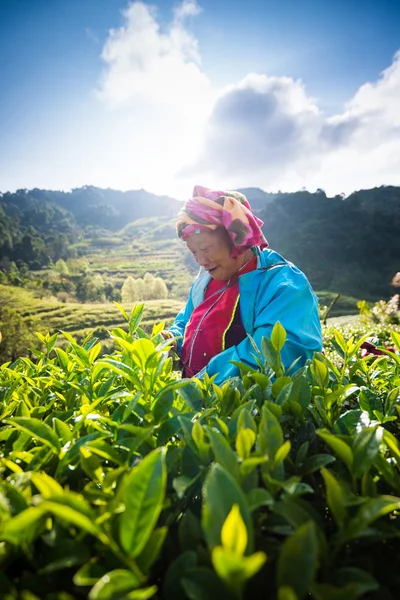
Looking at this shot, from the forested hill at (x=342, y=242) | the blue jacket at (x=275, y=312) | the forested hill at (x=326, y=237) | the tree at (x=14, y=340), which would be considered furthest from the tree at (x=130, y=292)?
the blue jacket at (x=275, y=312)

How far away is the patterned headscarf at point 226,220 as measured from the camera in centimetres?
224

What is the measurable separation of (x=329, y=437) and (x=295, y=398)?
0.28 meters

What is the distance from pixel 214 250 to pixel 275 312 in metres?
0.71

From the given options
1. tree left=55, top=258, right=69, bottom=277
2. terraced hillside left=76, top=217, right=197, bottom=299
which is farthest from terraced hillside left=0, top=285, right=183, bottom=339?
terraced hillside left=76, top=217, right=197, bottom=299

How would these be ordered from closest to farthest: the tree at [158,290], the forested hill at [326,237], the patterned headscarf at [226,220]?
the patterned headscarf at [226,220]
the tree at [158,290]
the forested hill at [326,237]

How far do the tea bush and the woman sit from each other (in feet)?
3.29

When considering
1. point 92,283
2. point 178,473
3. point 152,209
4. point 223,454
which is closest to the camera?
point 223,454

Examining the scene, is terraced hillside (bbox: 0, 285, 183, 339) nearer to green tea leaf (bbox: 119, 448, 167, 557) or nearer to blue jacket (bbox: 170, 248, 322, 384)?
blue jacket (bbox: 170, 248, 322, 384)

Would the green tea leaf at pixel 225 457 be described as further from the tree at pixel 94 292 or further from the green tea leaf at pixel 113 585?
the tree at pixel 94 292

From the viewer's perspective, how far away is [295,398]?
0.87 meters

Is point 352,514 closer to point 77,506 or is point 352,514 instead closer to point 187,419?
point 187,419

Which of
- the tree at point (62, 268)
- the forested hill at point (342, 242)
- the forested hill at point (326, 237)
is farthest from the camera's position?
the forested hill at point (342, 242)

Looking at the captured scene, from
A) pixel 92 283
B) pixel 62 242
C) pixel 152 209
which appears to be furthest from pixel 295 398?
pixel 152 209

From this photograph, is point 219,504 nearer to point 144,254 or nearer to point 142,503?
point 142,503
